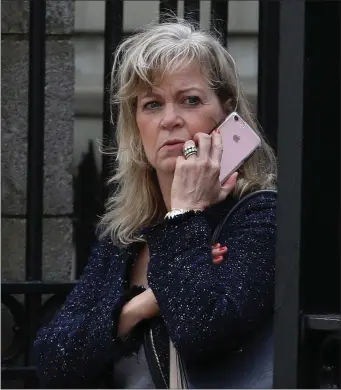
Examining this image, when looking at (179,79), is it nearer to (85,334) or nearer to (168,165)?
(168,165)

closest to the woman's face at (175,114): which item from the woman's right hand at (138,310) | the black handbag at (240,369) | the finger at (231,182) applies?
the finger at (231,182)

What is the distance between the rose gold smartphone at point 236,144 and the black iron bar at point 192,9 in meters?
1.03

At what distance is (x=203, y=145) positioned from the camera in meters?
2.93

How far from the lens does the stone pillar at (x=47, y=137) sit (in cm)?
438

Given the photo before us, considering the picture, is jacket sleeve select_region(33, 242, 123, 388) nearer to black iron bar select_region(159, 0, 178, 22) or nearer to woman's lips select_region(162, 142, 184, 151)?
woman's lips select_region(162, 142, 184, 151)

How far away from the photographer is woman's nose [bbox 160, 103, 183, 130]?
299 centimetres

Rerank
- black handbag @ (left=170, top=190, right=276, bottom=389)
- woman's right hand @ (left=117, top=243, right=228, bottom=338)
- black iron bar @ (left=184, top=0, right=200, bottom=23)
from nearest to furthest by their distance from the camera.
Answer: black handbag @ (left=170, top=190, right=276, bottom=389) → woman's right hand @ (left=117, top=243, right=228, bottom=338) → black iron bar @ (left=184, top=0, right=200, bottom=23)

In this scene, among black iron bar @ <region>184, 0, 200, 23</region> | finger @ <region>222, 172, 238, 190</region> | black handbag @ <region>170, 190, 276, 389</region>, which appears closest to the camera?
black handbag @ <region>170, 190, 276, 389</region>

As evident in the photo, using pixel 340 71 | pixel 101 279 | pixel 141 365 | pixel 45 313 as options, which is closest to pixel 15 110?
pixel 45 313

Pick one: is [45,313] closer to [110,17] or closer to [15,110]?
[15,110]

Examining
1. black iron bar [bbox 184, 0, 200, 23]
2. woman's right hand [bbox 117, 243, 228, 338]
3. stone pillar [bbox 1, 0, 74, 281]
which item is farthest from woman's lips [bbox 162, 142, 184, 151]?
stone pillar [bbox 1, 0, 74, 281]

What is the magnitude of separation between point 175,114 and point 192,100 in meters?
0.06

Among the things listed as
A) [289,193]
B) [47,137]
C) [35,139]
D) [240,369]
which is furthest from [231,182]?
[47,137]

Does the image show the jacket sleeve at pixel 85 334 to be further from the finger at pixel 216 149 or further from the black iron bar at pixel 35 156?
the black iron bar at pixel 35 156
